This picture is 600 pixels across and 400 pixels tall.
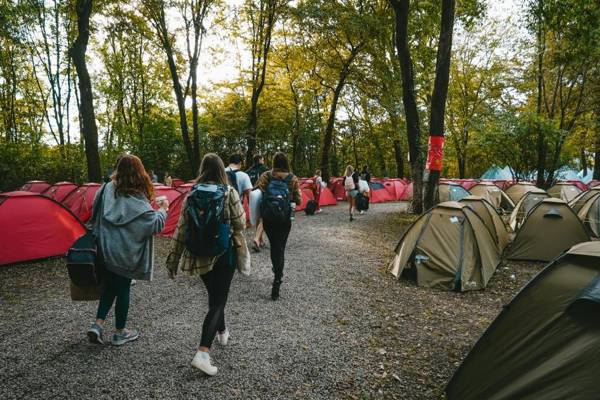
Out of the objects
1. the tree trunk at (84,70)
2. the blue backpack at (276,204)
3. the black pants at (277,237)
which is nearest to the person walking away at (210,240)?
the blue backpack at (276,204)

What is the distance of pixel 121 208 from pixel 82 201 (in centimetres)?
961

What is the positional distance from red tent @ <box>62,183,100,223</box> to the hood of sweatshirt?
9123 millimetres

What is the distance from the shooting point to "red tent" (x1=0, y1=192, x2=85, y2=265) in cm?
677

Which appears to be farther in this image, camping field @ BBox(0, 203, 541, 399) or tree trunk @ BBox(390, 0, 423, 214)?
tree trunk @ BBox(390, 0, 423, 214)

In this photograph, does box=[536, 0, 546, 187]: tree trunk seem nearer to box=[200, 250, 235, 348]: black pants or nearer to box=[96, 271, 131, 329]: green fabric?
box=[200, 250, 235, 348]: black pants

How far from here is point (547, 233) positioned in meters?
8.24

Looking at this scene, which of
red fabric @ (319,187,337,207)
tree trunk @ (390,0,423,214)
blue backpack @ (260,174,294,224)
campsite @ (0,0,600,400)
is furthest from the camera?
red fabric @ (319,187,337,207)

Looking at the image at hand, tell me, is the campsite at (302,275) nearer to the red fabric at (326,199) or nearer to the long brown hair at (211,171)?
the long brown hair at (211,171)

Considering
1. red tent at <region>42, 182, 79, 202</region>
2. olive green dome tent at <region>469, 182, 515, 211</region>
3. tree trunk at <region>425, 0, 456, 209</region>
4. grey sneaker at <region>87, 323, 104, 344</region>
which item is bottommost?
grey sneaker at <region>87, 323, 104, 344</region>

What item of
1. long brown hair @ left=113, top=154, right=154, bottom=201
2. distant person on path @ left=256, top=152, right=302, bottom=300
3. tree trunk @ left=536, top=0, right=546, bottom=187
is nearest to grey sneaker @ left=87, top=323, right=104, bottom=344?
long brown hair @ left=113, top=154, right=154, bottom=201

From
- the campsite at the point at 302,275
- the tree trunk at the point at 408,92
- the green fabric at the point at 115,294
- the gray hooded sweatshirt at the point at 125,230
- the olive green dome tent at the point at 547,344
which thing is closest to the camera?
the olive green dome tent at the point at 547,344

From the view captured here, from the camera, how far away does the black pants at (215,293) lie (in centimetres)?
314

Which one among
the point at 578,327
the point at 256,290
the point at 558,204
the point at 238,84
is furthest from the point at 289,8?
the point at 578,327

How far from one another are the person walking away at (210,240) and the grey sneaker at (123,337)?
111 centimetres
